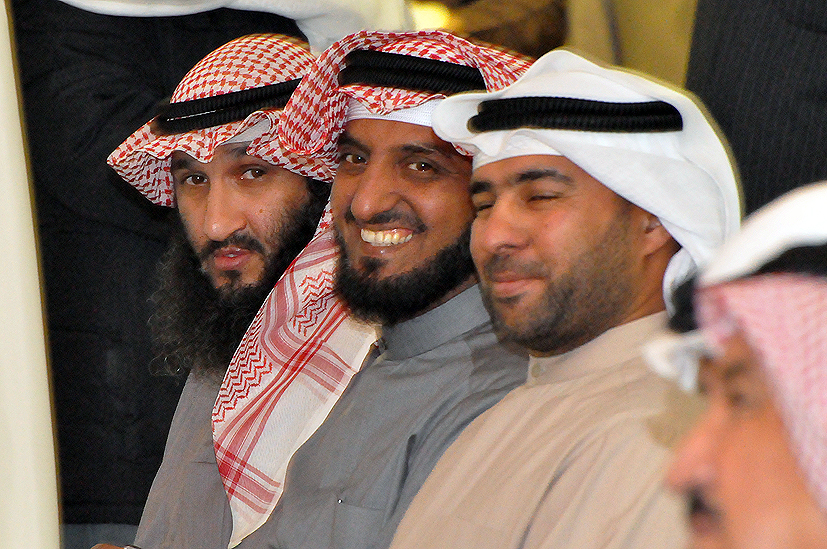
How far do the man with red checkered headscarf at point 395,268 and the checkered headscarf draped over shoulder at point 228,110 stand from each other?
1.14 feet

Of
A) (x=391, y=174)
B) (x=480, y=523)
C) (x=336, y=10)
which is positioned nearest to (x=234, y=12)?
(x=336, y=10)

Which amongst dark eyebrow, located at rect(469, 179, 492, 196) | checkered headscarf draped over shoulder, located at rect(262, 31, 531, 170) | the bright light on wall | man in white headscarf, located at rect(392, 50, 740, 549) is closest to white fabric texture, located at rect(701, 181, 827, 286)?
man in white headscarf, located at rect(392, 50, 740, 549)

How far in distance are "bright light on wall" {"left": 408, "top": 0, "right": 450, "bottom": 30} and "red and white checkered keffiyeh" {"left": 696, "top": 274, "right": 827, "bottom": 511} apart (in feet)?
10.3

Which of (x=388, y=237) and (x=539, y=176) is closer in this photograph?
(x=539, y=176)

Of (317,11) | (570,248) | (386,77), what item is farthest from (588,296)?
(317,11)

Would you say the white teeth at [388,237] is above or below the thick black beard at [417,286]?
above

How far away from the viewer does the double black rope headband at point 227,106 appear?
308 cm

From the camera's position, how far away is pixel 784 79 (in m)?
2.12

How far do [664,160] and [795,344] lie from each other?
116 cm

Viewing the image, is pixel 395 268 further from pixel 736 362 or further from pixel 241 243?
pixel 736 362

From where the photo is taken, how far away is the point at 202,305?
3.36 m

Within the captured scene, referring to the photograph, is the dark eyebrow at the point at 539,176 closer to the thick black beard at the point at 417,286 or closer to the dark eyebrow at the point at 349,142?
the thick black beard at the point at 417,286

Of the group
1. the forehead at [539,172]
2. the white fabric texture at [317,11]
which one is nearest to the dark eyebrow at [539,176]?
the forehead at [539,172]

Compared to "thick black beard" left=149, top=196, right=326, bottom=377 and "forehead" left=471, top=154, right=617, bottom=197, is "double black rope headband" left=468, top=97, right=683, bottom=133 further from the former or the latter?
"thick black beard" left=149, top=196, right=326, bottom=377
